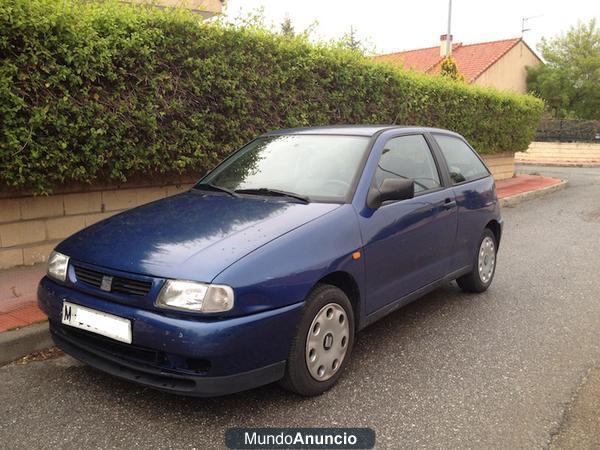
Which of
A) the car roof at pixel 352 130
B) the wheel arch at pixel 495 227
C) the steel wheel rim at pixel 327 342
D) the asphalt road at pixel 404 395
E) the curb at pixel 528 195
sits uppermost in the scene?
the car roof at pixel 352 130

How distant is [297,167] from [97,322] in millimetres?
1744

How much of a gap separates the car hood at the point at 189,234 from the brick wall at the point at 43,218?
7.43 feet

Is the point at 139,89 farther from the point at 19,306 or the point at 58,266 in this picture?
the point at 58,266

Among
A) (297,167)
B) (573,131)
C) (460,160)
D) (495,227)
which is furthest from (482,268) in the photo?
(573,131)

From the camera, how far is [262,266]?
9.03ft

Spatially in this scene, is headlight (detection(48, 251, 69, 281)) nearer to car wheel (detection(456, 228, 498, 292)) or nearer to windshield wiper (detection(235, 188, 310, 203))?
windshield wiper (detection(235, 188, 310, 203))

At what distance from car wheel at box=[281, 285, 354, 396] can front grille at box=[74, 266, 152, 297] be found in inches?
33.0

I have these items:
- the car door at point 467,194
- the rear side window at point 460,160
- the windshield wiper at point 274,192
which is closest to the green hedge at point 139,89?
the rear side window at point 460,160

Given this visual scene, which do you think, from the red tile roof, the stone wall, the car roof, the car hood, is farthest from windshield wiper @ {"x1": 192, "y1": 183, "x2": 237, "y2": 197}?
the red tile roof

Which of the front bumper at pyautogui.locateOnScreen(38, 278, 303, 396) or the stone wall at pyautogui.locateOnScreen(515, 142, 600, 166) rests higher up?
the front bumper at pyautogui.locateOnScreen(38, 278, 303, 396)

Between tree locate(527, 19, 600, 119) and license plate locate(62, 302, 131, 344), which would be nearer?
license plate locate(62, 302, 131, 344)

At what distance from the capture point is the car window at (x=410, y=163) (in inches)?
152

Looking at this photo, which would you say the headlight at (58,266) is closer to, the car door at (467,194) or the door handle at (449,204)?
the door handle at (449,204)

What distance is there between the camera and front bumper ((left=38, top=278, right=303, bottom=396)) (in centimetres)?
257
